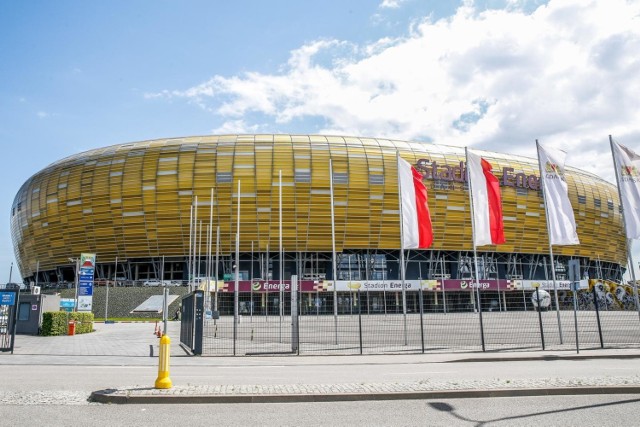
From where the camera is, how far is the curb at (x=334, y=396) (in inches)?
317

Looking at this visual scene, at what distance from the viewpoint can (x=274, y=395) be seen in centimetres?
827

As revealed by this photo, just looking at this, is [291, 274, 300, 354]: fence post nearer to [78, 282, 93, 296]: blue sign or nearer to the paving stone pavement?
the paving stone pavement

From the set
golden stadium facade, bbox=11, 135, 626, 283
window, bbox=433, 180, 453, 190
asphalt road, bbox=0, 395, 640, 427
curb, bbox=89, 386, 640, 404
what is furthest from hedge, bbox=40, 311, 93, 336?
window, bbox=433, 180, 453, 190

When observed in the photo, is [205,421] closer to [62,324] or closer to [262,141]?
[62,324]

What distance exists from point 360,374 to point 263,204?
50.5 m

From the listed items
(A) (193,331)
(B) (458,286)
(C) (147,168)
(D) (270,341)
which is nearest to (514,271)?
(B) (458,286)

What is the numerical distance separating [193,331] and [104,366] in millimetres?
4111

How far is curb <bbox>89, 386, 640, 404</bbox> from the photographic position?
8.06 metres

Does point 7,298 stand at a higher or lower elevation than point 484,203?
lower

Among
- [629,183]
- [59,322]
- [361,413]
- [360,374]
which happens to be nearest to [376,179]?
[59,322]

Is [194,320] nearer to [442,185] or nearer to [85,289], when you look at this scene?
[85,289]

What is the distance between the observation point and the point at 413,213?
22328mm

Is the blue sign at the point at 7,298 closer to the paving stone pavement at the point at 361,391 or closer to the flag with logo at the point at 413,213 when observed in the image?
the paving stone pavement at the point at 361,391

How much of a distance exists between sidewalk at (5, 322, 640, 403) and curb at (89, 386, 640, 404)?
0.02 meters
